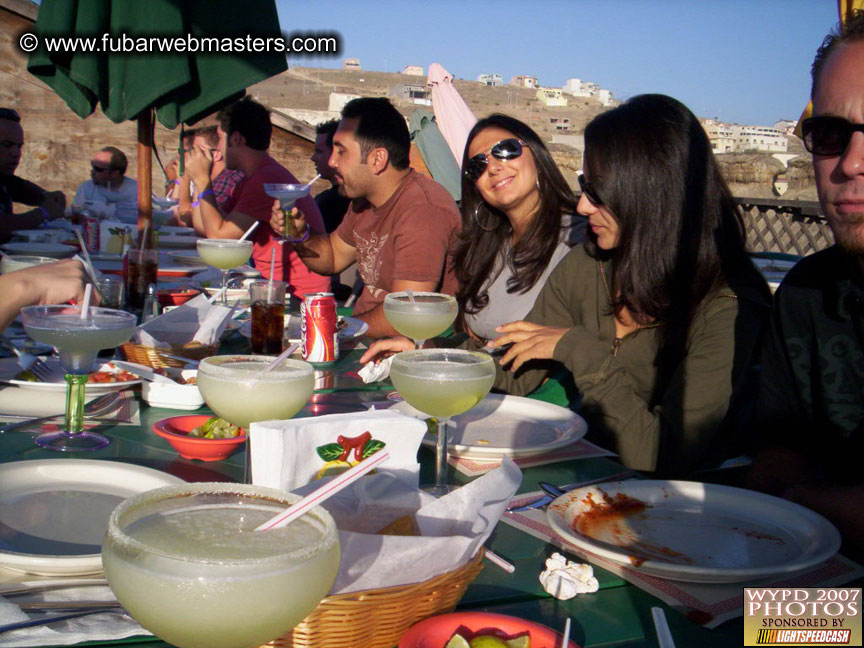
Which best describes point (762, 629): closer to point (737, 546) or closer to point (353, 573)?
point (737, 546)

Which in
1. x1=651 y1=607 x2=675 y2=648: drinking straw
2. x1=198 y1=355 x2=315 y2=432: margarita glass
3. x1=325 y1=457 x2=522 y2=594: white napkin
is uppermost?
x1=198 y1=355 x2=315 y2=432: margarita glass

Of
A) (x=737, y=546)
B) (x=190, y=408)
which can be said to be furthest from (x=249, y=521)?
(x=190, y=408)

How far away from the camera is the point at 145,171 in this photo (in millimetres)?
4375

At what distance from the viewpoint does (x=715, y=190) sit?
2.55 meters

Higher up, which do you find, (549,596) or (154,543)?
(154,543)

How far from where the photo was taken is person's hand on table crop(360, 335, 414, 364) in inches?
104

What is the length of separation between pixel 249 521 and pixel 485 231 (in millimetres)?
2951

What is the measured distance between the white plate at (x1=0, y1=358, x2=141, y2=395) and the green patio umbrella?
211cm

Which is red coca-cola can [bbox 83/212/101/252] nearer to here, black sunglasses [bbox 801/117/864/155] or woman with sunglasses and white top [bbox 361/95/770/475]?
woman with sunglasses and white top [bbox 361/95/770/475]

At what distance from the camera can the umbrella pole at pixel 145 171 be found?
4.30 m

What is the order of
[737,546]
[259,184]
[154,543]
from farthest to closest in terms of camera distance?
[259,184] < [737,546] < [154,543]

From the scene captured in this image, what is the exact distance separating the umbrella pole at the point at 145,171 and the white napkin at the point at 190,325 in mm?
1607

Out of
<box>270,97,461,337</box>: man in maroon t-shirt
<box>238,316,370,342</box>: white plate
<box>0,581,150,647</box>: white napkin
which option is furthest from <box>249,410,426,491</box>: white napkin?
<box>270,97,461,337</box>: man in maroon t-shirt

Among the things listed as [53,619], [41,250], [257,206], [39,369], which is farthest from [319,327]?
[257,206]
